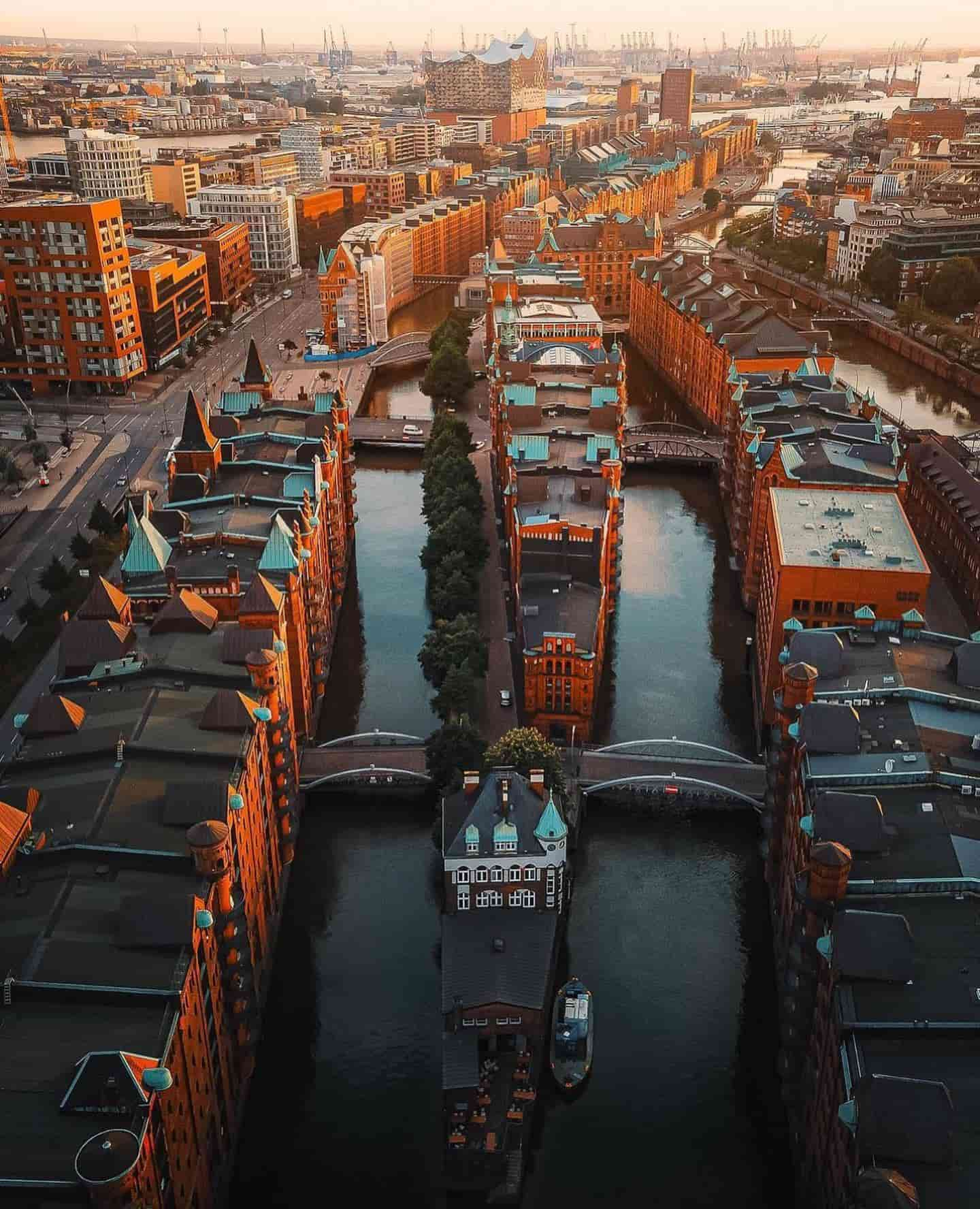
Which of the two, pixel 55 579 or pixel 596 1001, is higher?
pixel 55 579

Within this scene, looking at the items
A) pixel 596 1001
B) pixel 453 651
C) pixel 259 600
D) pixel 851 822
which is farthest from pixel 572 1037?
pixel 453 651

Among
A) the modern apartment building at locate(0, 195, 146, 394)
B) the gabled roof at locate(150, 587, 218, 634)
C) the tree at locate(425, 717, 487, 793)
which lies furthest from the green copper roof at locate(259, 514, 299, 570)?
the modern apartment building at locate(0, 195, 146, 394)

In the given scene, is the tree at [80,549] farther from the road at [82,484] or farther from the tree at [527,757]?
the tree at [527,757]

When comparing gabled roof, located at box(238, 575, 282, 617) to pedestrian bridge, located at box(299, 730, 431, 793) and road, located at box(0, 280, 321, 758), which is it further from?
road, located at box(0, 280, 321, 758)

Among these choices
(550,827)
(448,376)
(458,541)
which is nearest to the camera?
(550,827)

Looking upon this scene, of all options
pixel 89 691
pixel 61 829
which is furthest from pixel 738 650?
pixel 61 829

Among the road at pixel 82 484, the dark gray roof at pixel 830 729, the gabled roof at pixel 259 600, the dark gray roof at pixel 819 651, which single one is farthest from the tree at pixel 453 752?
the road at pixel 82 484

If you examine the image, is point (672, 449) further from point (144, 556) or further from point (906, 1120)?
point (906, 1120)
